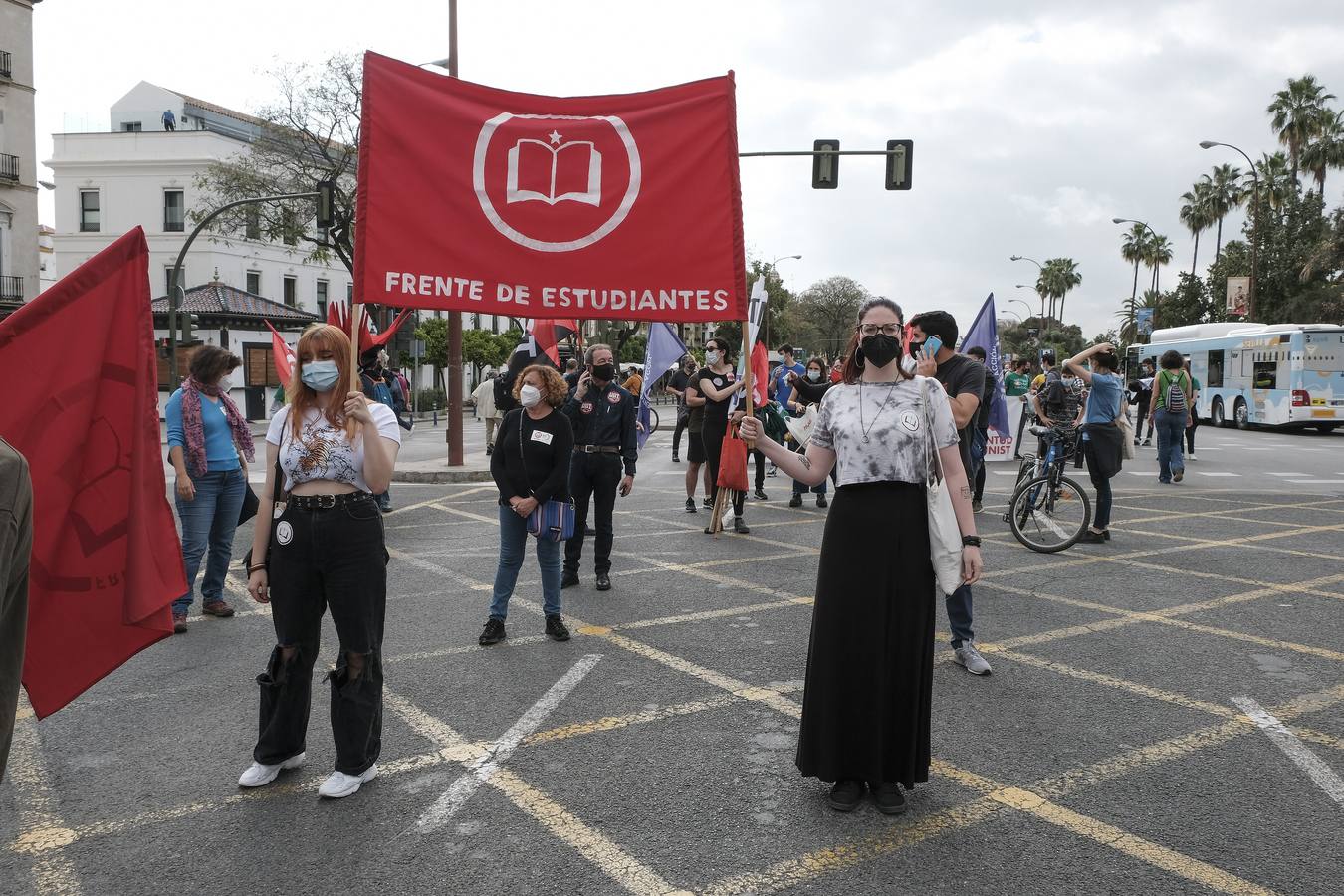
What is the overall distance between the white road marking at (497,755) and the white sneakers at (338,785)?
0.33 metres

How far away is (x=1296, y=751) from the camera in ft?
14.1

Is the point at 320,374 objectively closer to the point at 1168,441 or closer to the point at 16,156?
the point at 1168,441

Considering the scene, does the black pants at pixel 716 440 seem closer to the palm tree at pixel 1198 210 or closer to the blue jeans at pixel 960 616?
the blue jeans at pixel 960 616

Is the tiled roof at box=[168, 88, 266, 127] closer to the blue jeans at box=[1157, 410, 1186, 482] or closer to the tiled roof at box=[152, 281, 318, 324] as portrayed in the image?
the tiled roof at box=[152, 281, 318, 324]

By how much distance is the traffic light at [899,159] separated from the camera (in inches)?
715

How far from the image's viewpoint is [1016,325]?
112000 millimetres

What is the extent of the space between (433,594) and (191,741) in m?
2.97

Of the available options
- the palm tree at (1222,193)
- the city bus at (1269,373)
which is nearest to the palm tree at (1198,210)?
the palm tree at (1222,193)

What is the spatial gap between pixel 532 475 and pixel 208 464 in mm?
2223

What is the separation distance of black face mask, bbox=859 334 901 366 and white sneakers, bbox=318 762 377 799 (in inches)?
98.7

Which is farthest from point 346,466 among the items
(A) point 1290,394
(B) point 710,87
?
(A) point 1290,394

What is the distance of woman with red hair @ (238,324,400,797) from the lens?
12.4 ft

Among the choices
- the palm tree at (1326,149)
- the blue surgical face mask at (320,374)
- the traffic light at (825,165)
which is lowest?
the blue surgical face mask at (320,374)

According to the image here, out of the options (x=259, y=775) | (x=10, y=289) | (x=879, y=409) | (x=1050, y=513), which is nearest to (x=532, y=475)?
(x=259, y=775)
